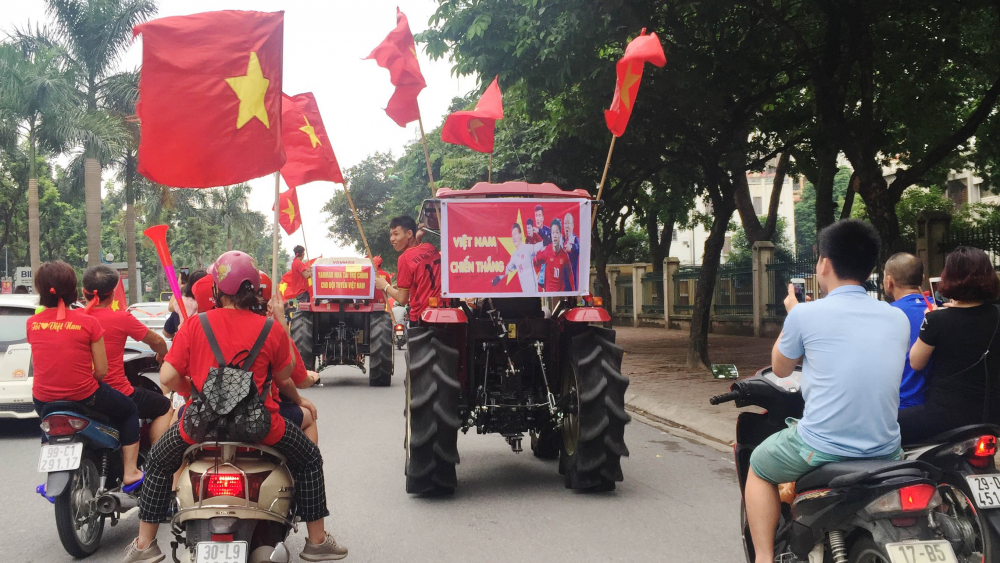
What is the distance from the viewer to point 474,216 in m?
7.09

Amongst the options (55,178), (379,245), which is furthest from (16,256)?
(379,245)

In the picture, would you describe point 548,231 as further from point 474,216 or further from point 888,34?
point 888,34

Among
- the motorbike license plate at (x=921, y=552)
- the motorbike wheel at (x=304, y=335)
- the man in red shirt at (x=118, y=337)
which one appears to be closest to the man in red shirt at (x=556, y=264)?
the man in red shirt at (x=118, y=337)

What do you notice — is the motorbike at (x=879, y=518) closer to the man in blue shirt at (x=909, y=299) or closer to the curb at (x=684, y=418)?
the man in blue shirt at (x=909, y=299)

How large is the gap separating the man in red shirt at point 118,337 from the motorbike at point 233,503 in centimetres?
178

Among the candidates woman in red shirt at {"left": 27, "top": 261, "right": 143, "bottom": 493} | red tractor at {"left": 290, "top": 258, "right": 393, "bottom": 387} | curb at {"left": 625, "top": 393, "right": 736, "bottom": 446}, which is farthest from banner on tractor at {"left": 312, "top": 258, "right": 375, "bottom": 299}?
woman in red shirt at {"left": 27, "top": 261, "right": 143, "bottom": 493}

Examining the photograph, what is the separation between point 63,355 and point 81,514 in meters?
0.95

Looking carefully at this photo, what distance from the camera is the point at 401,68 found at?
958 cm

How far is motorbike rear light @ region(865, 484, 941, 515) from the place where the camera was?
131 inches

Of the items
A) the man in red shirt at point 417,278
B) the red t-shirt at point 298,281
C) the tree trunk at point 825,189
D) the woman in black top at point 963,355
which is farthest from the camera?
the red t-shirt at point 298,281

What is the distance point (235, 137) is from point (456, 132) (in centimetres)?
497

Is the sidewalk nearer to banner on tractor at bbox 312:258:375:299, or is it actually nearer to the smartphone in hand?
banner on tractor at bbox 312:258:375:299

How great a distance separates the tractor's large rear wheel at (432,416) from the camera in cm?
695

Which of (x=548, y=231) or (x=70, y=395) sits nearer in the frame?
(x=70, y=395)
